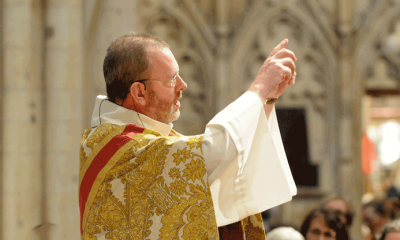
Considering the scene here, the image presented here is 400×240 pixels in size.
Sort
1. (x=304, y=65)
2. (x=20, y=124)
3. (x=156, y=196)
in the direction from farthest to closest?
(x=304, y=65) → (x=20, y=124) → (x=156, y=196)

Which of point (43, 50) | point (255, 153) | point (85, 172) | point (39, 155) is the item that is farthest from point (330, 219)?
point (43, 50)

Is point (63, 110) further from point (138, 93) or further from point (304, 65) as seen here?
point (138, 93)

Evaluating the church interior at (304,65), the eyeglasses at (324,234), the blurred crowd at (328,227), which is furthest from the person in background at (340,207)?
the church interior at (304,65)

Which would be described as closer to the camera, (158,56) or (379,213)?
(158,56)

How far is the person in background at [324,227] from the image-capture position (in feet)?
8.51

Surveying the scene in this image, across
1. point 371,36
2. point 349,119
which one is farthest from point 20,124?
point 371,36

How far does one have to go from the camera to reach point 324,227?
8.65 ft

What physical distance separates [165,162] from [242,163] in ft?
0.64

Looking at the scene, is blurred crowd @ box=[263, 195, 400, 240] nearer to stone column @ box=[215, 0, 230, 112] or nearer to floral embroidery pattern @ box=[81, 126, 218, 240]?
floral embroidery pattern @ box=[81, 126, 218, 240]

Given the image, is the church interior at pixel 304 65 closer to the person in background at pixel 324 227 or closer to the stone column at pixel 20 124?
the stone column at pixel 20 124

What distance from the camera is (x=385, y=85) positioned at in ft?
15.8

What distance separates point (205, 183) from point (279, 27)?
371 cm

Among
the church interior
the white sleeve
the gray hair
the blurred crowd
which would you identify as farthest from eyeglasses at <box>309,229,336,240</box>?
the church interior

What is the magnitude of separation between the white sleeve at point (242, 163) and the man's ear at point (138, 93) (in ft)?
0.71
